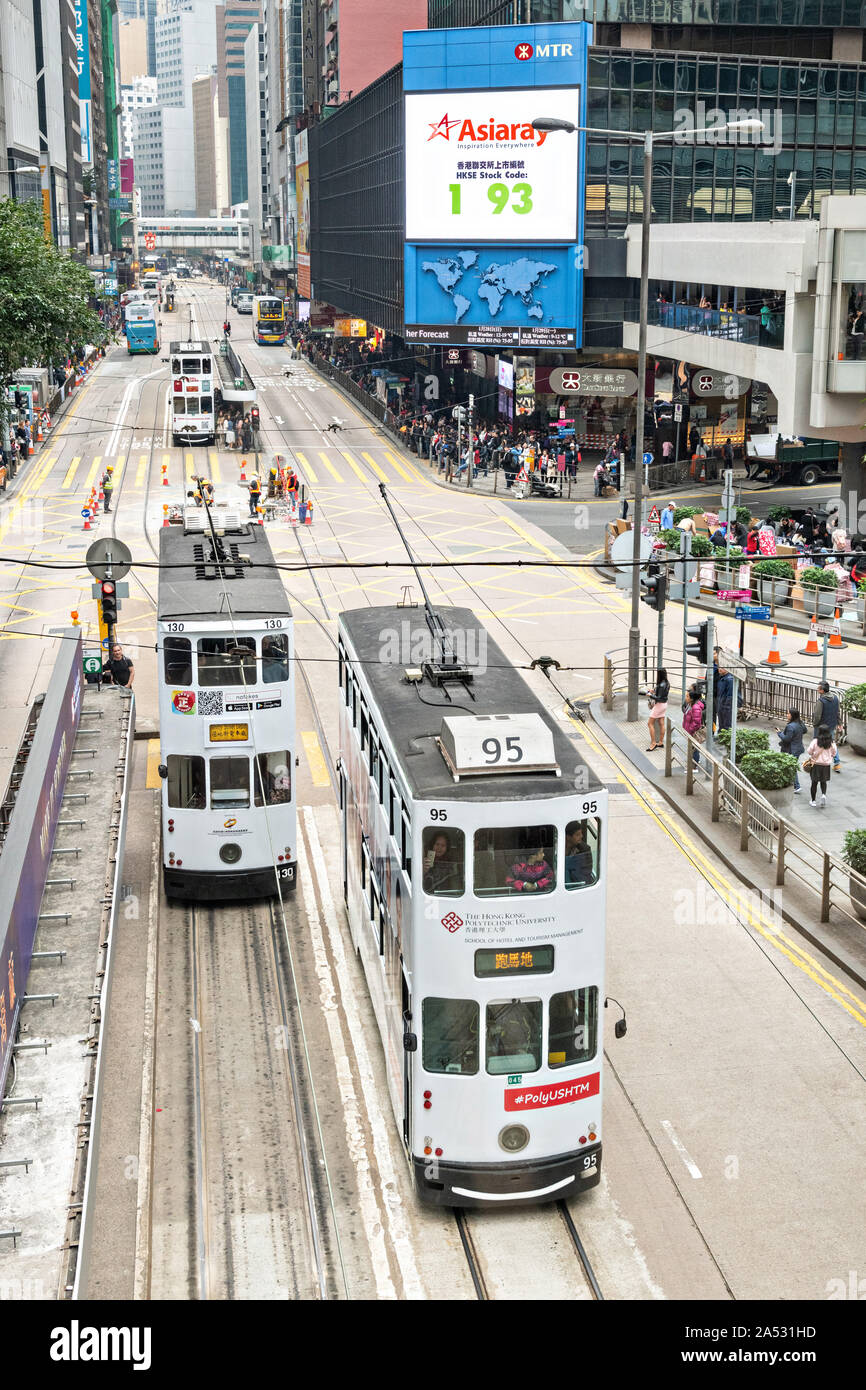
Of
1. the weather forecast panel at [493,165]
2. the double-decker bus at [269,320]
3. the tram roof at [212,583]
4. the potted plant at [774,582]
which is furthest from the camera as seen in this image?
the double-decker bus at [269,320]

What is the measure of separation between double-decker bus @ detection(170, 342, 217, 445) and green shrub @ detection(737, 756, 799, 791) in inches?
1777

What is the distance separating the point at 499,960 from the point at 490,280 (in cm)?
5307

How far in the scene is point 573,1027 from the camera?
1259 centimetres

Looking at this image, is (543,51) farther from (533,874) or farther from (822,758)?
(533,874)

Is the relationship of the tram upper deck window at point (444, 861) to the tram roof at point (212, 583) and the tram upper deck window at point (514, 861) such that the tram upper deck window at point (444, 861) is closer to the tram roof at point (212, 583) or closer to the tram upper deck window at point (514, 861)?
the tram upper deck window at point (514, 861)

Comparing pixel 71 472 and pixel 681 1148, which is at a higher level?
pixel 71 472

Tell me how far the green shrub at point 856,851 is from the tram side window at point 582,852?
7683mm

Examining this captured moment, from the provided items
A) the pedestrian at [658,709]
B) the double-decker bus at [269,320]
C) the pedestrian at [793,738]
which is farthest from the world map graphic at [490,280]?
the double-decker bus at [269,320]

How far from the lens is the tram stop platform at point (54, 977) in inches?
456

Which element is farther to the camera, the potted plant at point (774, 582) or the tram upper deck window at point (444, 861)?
the potted plant at point (774, 582)

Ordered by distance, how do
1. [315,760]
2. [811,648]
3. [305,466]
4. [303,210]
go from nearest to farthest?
1. [315,760]
2. [811,648]
3. [305,466]
4. [303,210]

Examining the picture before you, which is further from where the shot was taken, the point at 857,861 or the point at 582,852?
the point at 857,861

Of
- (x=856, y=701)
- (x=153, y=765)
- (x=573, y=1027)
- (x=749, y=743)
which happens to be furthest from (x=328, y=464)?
(x=573, y=1027)

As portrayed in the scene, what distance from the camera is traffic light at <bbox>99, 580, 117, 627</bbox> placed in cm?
2775
